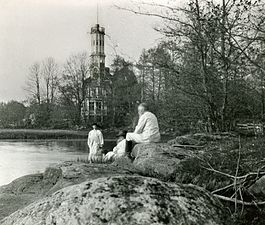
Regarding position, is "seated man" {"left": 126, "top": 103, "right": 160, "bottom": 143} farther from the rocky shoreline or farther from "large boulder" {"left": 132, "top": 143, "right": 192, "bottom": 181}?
the rocky shoreline

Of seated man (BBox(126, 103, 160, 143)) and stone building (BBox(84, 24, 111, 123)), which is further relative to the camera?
stone building (BBox(84, 24, 111, 123))

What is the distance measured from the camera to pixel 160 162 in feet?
22.6

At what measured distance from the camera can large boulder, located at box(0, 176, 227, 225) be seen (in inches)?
119

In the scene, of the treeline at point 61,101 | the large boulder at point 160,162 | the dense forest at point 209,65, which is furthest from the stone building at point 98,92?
the large boulder at point 160,162

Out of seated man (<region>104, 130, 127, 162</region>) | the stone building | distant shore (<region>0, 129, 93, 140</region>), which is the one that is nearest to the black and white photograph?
seated man (<region>104, 130, 127, 162</region>)

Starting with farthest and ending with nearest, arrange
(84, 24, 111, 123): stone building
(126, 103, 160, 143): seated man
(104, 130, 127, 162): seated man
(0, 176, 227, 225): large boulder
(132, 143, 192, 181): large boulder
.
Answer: (84, 24, 111, 123): stone building
(104, 130, 127, 162): seated man
(126, 103, 160, 143): seated man
(132, 143, 192, 181): large boulder
(0, 176, 227, 225): large boulder

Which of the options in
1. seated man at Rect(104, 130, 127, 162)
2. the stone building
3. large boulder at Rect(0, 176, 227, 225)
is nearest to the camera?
large boulder at Rect(0, 176, 227, 225)

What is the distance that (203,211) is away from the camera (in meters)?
3.15

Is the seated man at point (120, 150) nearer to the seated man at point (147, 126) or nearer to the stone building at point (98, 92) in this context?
the seated man at point (147, 126)

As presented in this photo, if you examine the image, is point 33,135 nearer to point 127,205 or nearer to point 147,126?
point 147,126

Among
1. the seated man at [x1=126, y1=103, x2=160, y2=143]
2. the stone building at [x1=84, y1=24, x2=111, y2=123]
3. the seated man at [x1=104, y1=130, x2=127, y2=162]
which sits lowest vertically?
the seated man at [x1=104, y1=130, x2=127, y2=162]

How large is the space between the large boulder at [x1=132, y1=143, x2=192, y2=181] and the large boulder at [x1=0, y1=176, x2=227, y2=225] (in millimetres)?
2950

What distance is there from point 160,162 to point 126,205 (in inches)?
151

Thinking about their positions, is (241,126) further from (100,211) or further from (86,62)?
(86,62)
